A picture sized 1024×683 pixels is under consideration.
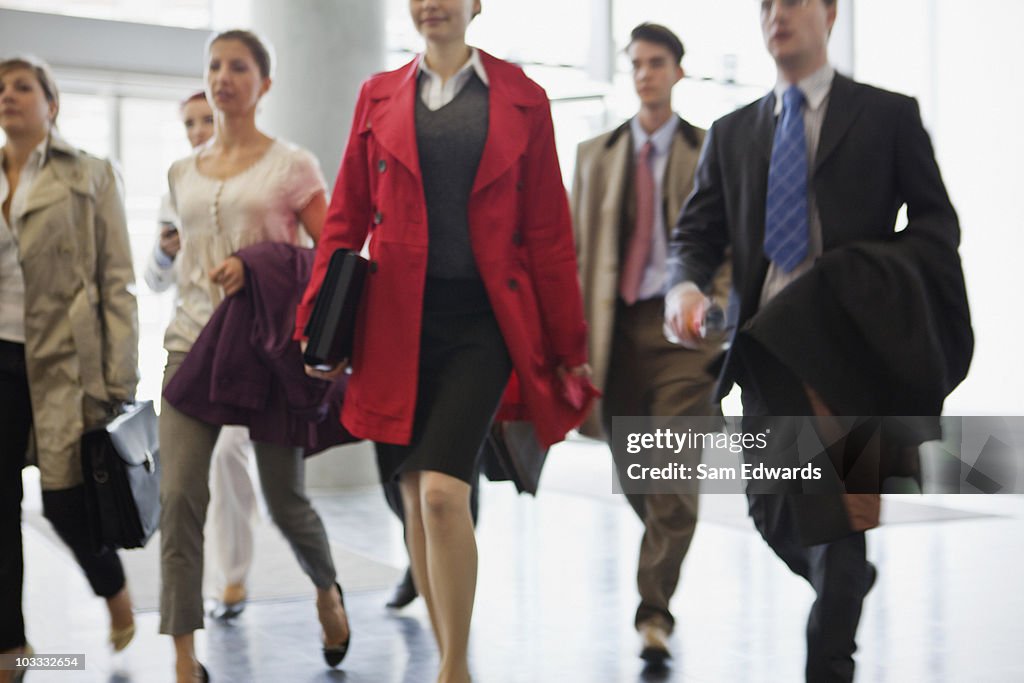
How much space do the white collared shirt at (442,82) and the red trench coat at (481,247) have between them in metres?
0.03

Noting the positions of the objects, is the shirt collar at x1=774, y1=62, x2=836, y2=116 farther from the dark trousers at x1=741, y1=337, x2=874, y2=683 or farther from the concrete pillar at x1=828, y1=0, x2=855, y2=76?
the concrete pillar at x1=828, y1=0, x2=855, y2=76

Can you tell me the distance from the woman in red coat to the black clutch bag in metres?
0.06

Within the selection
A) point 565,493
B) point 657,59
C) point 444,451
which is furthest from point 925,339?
point 565,493

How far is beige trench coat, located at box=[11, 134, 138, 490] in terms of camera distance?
360 centimetres

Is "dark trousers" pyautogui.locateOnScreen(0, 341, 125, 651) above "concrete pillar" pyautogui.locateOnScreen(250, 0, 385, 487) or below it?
below

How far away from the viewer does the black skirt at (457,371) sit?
3117 mm

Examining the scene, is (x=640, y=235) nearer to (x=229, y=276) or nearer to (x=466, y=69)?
(x=466, y=69)

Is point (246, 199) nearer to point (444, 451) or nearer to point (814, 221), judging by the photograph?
point (444, 451)

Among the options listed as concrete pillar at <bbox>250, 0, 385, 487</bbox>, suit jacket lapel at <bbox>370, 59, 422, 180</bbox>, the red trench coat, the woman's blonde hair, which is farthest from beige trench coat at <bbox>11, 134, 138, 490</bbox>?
concrete pillar at <bbox>250, 0, 385, 487</bbox>

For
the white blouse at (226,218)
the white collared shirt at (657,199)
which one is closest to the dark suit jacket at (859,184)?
the white collared shirt at (657,199)

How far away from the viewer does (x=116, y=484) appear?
3648mm

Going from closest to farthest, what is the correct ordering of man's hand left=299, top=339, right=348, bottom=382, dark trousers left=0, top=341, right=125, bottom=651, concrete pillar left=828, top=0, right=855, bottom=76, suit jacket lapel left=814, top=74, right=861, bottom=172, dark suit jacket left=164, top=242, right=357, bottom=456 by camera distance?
suit jacket lapel left=814, top=74, right=861, bottom=172, man's hand left=299, top=339, right=348, bottom=382, dark trousers left=0, top=341, right=125, bottom=651, dark suit jacket left=164, top=242, right=357, bottom=456, concrete pillar left=828, top=0, right=855, bottom=76

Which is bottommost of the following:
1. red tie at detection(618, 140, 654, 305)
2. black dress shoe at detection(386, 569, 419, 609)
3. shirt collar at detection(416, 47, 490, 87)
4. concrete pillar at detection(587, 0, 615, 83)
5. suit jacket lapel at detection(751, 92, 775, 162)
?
black dress shoe at detection(386, 569, 419, 609)

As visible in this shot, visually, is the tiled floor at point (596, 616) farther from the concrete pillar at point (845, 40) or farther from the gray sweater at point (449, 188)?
the concrete pillar at point (845, 40)
